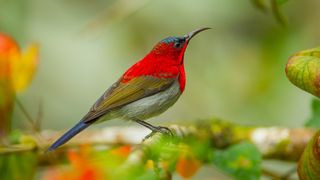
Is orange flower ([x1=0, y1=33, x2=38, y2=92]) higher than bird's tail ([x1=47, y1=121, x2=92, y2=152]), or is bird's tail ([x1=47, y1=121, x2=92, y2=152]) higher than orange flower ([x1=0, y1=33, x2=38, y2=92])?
orange flower ([x1=0, y1=33, x2=38, y2=92])

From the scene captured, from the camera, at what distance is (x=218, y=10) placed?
581cm

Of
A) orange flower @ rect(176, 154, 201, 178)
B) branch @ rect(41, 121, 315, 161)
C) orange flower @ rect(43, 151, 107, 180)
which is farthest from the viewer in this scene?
branch @ rect(41, 121, 315, 161)

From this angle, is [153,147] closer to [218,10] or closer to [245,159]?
[245,159]

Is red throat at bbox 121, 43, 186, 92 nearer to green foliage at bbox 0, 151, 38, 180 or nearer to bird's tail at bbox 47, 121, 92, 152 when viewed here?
bird's tail at bbox 47, 121, 92, 152

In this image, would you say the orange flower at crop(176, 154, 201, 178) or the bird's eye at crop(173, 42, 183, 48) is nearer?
the orange flower at crop(176, 154, 201, 178)

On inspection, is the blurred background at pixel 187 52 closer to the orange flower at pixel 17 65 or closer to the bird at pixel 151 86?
the bird at pixel 151 86

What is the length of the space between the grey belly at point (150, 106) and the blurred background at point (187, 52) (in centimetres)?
168

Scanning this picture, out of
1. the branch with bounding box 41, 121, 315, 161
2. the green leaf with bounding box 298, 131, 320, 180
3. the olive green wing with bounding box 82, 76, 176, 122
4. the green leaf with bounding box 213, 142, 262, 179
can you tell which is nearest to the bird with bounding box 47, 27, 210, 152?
the olive green wing with bounding box 82, 76, 176, 122

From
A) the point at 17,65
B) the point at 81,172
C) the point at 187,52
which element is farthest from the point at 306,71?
the point at 187,52

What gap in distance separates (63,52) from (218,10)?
1415 mm

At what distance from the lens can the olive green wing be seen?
342 cm

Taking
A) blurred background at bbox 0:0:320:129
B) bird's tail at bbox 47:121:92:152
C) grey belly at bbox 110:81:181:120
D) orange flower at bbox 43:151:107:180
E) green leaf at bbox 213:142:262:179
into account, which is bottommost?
Answer: blurred background at bbox 0:0:320:129

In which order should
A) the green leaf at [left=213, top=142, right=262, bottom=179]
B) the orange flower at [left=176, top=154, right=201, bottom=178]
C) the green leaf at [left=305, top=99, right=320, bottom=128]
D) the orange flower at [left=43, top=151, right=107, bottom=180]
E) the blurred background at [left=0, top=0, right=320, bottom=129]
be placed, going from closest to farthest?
1. the orange flower at [left=43, top=151, right=107, bottom=180]
2. the orange flower at [left=176, top=154, right=201, bottom=178]
3. the green leaf at [left=213, top=142, right=262, bottom=179]
4. the green leaf at [left=305, top=99, right=320, bottom=128]
5. the blurred background at [left=0, top=0, right=320, bottom=129]

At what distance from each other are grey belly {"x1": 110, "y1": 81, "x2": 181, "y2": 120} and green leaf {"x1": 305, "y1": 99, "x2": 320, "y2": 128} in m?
0.73
